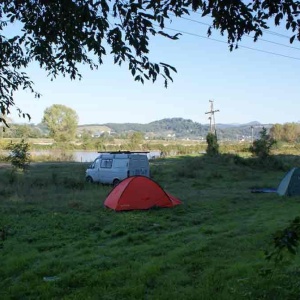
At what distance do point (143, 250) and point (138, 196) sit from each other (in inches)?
224

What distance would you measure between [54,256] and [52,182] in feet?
45.6

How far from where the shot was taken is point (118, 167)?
22.1 meters

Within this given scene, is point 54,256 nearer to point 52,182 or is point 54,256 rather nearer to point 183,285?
point 183,285

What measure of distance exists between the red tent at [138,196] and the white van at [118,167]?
812 centimetres

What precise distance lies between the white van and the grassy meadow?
6.21 meters

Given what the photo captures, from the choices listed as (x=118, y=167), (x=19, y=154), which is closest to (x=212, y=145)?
(x=118, y=167)

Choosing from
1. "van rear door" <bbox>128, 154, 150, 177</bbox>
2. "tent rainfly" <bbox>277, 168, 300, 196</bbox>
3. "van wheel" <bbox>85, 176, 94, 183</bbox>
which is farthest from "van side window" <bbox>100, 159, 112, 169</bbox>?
"tent rainfly" <bbox>277, 168, 300, 196</bbox>

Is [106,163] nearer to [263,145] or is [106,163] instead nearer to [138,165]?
[138,165]

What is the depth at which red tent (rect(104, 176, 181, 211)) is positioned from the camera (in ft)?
42.6

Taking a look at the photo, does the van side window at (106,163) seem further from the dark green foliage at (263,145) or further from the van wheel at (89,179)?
the dark green foliage at (263,145)

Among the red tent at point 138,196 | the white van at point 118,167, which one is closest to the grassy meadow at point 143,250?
the red tent at point 138,196

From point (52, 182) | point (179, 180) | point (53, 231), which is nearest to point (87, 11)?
point (53, 231)

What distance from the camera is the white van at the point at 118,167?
21.9 m

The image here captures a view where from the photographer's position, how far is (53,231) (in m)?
9.57
